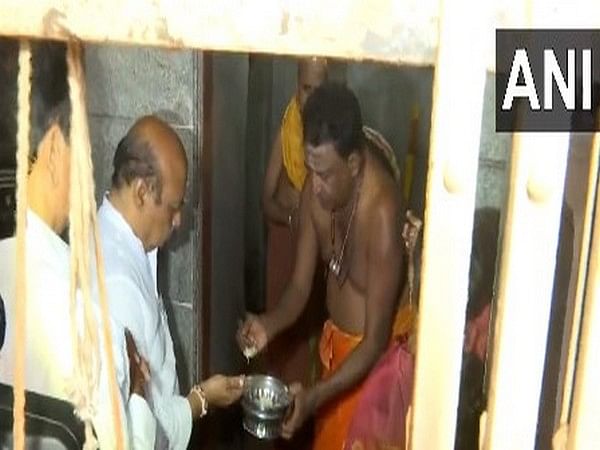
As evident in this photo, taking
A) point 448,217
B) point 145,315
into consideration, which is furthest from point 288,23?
point 145,315

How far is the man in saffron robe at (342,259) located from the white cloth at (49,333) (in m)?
0.11

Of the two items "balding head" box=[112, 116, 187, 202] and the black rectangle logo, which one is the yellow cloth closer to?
"balding head" box=[112, 116, 187, 202]

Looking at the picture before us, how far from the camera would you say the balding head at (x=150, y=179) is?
0.69 metres

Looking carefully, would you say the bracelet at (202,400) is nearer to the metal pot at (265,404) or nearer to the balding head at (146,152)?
the metal pot at (265,404)

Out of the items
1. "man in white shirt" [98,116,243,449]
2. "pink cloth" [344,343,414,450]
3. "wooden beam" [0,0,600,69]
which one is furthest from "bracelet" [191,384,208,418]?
"wooden beam" [0,0,600,69]

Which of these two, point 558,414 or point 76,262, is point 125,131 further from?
point 558,414

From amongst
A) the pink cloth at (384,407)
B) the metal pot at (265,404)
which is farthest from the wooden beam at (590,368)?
the metal pot at (265,404)

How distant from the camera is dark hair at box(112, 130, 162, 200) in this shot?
0.69m

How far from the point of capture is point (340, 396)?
690 mm

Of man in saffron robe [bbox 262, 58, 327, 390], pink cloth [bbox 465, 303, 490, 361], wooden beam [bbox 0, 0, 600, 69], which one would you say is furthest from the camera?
man in saffron robe [bbox 262, 58, 327, 390]

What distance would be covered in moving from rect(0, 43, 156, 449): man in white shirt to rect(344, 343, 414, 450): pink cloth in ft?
0.59

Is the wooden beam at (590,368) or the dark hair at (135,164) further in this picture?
the dark hair at (135,164)

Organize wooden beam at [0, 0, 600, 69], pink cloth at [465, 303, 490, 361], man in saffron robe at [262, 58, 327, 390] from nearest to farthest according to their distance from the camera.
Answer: wooden beam at [0, 0, 600, 69]
pink cloth at [465, 303, 490, 361]
man in saffron robe at [262, 58, 327, 390]

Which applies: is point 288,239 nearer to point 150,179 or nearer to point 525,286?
point 150,179
